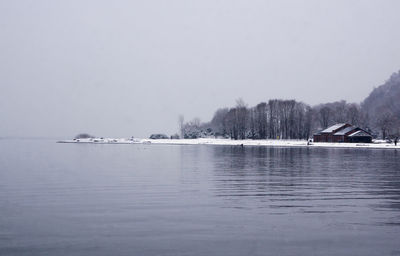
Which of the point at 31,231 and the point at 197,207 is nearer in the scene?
the point at 31,231

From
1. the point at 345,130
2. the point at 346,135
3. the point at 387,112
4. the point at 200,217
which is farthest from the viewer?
the point at 387,112

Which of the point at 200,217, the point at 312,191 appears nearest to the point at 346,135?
the point at 312,191

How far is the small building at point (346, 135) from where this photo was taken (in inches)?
4286

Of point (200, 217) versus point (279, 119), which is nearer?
point (200, 217)

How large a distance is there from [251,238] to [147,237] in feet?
9.95

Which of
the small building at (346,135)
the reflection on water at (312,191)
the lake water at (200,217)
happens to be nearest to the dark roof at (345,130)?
the small building at (346,135)

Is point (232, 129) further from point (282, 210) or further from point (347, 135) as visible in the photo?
point (282, 210)

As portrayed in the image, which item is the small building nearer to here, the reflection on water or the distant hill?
the distant hill

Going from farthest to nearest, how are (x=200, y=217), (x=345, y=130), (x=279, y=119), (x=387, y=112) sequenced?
A: (x=279, y=119), (x=387, y=112), (x=345, y=130), (x=200, y=217)

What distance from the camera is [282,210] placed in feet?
52.0

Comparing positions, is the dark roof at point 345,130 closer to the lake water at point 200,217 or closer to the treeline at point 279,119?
the treeline at point 279,119

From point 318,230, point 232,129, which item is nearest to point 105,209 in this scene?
point 318,230

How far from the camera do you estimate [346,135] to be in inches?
4336

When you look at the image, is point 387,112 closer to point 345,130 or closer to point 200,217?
point 345,130
